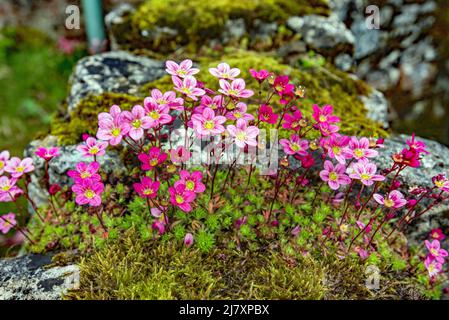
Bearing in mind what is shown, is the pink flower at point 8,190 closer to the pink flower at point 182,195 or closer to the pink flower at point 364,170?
the pink flower at point 182,195

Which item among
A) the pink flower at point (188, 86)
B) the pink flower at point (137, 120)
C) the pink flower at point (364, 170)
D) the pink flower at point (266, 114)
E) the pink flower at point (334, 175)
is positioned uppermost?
the pink flower at point (188, 86)

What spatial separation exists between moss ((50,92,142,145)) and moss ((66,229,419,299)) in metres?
1.14

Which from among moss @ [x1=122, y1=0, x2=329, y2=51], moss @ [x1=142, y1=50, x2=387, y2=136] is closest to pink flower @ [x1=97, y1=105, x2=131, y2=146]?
moss @ [x1=142, y1=50, x2=387, y2=136]

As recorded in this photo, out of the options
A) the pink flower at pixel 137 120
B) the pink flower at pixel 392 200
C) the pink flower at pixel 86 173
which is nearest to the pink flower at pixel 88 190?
the pink flower at pixel 86 173

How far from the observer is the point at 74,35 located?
6473mm

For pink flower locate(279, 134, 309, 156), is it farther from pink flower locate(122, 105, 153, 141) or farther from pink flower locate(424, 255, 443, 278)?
pink flower locate(424, 255, 443, 278)

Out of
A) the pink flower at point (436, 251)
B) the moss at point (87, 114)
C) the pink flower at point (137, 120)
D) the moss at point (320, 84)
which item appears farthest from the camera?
the moss at point (320, 84)

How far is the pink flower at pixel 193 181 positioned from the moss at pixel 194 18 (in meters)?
2.25

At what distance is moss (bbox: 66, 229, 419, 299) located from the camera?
8.62 ft

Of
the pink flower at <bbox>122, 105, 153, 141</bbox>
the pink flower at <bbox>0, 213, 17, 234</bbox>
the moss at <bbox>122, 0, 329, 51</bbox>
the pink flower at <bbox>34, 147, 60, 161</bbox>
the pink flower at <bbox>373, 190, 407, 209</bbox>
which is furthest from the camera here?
the moss at <bbox>122, 0, 329, 51</bbox>

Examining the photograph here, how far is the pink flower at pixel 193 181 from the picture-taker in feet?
8.46

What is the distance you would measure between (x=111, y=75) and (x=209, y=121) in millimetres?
1862

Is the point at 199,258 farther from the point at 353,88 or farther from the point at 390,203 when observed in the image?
the point at 353,88

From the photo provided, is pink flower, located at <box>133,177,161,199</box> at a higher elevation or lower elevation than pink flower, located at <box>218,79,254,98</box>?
lower
